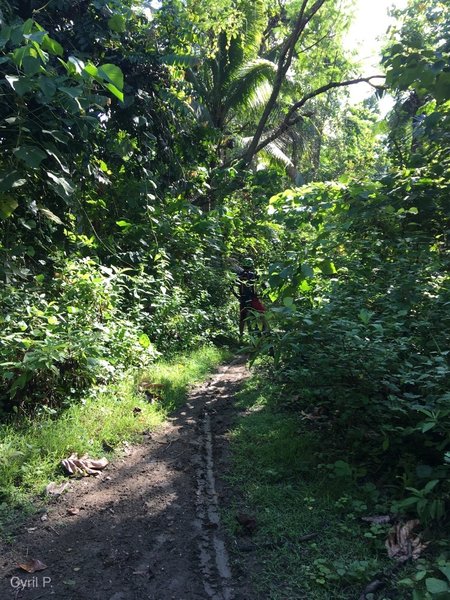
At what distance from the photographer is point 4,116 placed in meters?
4.44

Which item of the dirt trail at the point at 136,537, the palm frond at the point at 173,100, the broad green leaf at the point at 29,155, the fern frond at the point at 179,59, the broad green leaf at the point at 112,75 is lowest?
the dirt trail at the point at 136,537

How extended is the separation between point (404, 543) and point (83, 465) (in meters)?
2.41

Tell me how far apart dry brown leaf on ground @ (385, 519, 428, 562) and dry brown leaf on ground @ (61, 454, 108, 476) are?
2.24 m

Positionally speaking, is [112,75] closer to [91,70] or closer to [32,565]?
[91,70]

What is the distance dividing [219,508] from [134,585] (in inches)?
35.7

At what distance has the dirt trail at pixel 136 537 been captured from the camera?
2494mm

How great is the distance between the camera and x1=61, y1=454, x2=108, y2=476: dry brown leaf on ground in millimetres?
3626

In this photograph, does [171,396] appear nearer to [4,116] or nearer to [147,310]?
[147,310]

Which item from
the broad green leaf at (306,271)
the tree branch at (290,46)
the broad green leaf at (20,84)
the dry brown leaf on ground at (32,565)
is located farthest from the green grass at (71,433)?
the tree branch at (290,46)

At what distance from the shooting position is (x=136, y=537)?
298 centimetres

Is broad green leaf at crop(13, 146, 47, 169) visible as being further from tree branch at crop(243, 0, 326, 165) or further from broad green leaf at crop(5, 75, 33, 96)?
tree branch at crop(243, 0, 326, 165)

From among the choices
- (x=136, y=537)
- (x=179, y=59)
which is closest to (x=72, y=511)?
(x=136, y=537)

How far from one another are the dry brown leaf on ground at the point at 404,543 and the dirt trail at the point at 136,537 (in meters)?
0.90

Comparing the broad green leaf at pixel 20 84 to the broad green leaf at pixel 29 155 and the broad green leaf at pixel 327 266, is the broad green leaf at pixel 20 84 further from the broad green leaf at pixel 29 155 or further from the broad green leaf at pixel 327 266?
the broad green leaf at pixel 327 266
